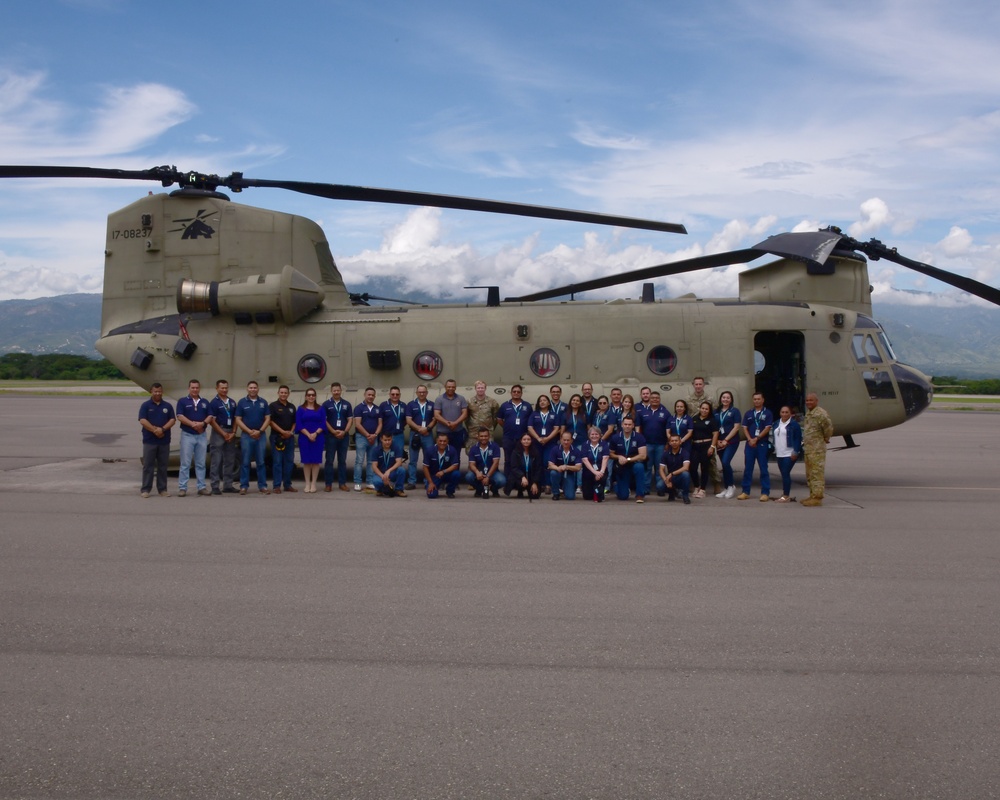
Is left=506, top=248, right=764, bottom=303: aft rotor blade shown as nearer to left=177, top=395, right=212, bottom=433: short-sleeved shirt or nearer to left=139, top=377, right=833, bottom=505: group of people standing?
left=139, top=377, right=833, bottom=505: group of people standing

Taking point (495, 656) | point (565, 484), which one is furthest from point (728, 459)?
point (495, 656)

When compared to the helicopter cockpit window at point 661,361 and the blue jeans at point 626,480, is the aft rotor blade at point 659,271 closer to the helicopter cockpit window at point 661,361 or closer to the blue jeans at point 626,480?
the helicopter cockpit window at point 661,361

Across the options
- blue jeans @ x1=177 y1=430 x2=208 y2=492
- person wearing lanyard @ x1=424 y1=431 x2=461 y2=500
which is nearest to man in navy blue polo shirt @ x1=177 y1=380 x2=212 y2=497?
blue jeans @ x1=177 y1=430 x2=208 y2=492

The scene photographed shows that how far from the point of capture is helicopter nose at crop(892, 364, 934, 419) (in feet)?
46.3

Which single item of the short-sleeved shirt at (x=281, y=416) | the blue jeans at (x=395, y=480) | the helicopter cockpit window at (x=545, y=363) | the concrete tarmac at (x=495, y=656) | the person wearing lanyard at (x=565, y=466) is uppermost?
the helicopter cockpit window at (x=545, y=363)

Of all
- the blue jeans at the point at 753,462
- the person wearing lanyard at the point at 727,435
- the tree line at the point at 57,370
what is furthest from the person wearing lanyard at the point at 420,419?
the tree line at the point at 57,370

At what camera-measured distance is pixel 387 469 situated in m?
12.4

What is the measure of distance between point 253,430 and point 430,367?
3.07 m

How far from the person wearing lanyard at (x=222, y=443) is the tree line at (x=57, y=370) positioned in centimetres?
5822

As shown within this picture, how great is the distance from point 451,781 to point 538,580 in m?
3.51

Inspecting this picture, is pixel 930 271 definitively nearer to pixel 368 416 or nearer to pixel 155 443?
pixel 368 416

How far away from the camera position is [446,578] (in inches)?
292

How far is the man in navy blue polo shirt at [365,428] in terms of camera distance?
12875 mm

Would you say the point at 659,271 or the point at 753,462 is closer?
the point at 753,462
